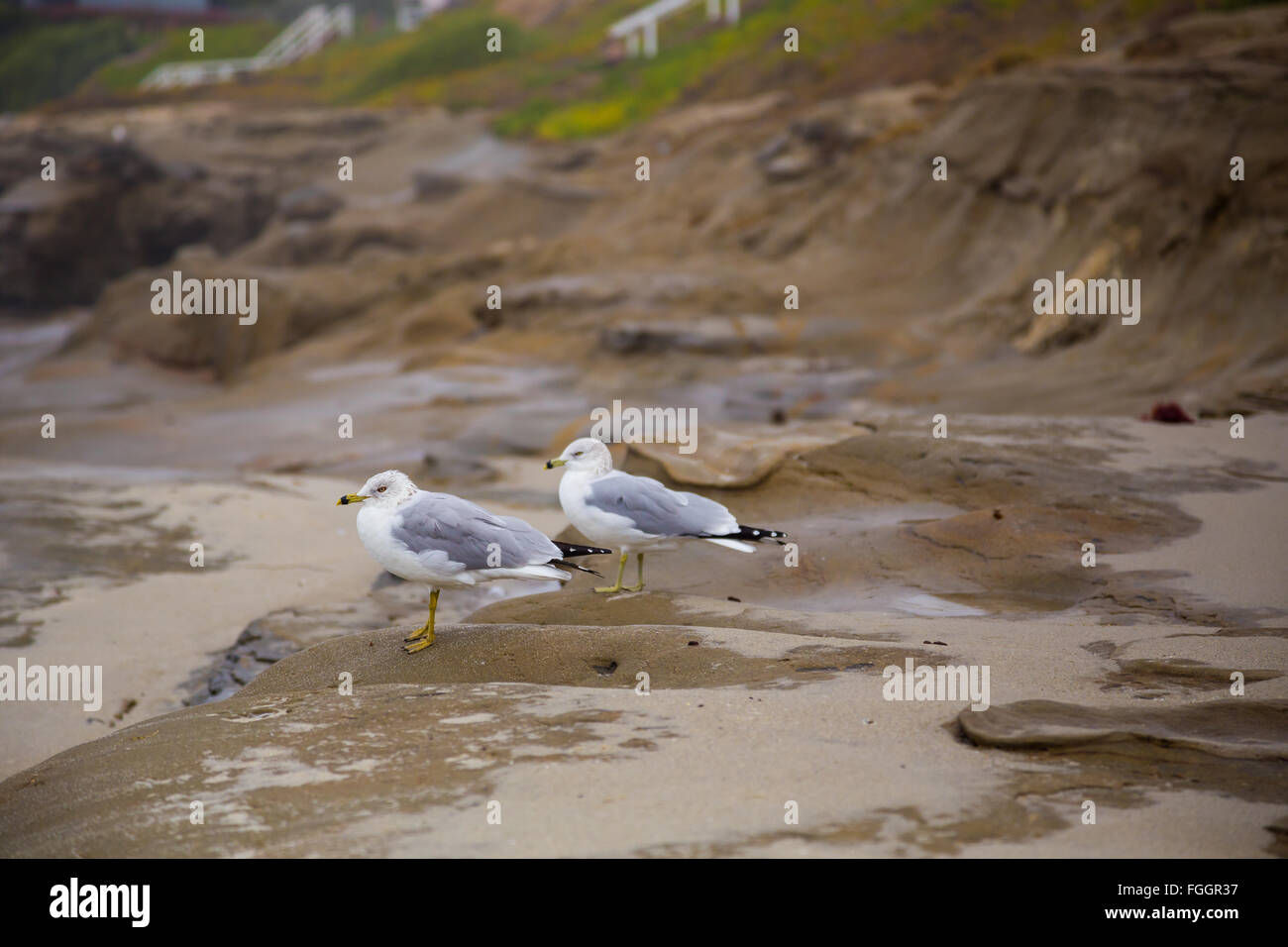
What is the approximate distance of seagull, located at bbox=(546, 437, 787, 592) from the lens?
17.4 feet

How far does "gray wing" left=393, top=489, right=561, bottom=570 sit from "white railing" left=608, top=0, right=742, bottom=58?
Result: 32.8 metres

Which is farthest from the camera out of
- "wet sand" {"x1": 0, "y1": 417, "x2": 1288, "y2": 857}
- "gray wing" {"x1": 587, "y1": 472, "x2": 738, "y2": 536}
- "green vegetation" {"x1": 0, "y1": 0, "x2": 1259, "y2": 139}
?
"green vegetation" {"x1": 0, "y1": 0, "x2": 1259, "y2": 139}

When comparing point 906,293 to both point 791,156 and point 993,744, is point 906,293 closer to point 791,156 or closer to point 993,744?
point 791,156

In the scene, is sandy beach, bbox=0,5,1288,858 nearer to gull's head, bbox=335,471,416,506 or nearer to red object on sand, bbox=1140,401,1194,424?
red object on sand, bbox=1140,401,1194,424

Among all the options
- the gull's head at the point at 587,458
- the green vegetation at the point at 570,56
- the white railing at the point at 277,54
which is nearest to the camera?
the gull's head at the point at 587,458

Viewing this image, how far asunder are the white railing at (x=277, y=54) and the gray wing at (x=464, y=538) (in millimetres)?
45753

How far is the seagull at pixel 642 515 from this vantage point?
5301 millimetres

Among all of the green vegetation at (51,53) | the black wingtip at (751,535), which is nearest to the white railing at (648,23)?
the green vegetation at (51,53)

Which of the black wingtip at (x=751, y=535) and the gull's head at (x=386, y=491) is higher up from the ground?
the gull's head at (x=386, y=491)

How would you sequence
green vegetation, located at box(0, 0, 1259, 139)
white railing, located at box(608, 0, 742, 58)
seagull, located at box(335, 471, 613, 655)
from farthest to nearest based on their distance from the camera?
white railing, located at box(608, 0, 742, 58), green vegetation, located at box(0, 0, 1259, 139), seagull, located at box(335, 471, 613, 655)

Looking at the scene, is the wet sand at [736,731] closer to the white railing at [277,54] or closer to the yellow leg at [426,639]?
the yellow leg at [426,639]

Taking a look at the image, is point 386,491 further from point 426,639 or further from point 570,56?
point 570,56

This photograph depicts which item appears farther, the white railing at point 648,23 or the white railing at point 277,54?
the white railing at point 277,54

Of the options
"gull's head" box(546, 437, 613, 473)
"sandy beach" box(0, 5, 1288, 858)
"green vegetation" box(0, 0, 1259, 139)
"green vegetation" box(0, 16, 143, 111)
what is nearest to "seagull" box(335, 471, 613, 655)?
"sandy beach" box(0, 5, 1288, 858)
